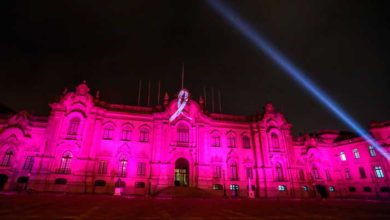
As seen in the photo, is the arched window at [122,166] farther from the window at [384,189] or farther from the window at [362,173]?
the window at [384,189]

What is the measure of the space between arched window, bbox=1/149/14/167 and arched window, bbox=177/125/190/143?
2496cm

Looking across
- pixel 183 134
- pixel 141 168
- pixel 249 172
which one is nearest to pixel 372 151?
pixel 249 172

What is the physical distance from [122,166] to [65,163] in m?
8.00

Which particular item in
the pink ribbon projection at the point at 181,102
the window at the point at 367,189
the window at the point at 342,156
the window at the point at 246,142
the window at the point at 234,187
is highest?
the pink ribbon projection at the point at 181,102

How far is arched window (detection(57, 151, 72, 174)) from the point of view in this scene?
32600 mm

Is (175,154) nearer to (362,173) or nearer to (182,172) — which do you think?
(182,172)

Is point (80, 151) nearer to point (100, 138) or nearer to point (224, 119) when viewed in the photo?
point (100, 138)

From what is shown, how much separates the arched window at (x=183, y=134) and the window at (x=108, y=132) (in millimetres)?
11044

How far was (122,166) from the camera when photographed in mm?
35250

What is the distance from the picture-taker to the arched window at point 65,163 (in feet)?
107

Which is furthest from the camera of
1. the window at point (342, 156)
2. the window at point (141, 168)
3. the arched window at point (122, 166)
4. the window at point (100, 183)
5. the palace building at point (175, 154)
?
the window at point (342, 156)

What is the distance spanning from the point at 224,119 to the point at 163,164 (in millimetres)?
14596

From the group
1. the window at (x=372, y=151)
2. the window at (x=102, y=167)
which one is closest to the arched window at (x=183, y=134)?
the window at (x=102, y=167)

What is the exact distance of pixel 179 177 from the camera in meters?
37.4
